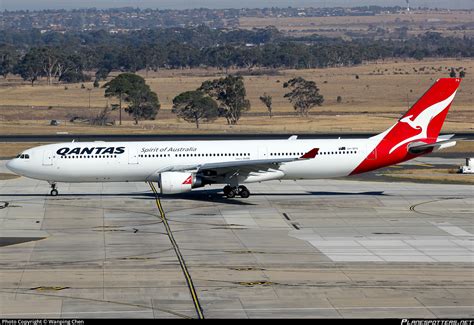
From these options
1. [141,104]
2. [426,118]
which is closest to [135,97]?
[141,104]

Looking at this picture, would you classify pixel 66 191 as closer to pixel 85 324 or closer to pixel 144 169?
pixel 144 169

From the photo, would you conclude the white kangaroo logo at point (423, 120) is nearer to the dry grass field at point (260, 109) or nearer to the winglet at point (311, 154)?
the winglet at point (311, 154)

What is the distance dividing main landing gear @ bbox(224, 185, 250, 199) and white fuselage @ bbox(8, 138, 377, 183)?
60cm

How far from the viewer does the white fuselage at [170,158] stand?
192 ft

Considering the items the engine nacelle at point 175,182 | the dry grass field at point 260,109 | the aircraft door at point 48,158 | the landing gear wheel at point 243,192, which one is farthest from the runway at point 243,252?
the dry grass field at point 260,109

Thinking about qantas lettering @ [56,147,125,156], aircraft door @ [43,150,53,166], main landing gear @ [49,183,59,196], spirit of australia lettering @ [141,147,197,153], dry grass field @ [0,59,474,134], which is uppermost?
spirit of australia lettering @ [141,147,197,153]

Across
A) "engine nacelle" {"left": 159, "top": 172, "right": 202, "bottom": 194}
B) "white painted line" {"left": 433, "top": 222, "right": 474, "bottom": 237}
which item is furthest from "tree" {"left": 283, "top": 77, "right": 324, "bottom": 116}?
"white painted line" {"left": 433, "top": 222, "right": 474, "bottom": 237}

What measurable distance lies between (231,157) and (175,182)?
15.5 feet

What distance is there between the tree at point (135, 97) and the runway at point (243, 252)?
256 feet

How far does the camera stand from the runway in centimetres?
3173

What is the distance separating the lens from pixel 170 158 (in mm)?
58688

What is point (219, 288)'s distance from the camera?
34.3 metres

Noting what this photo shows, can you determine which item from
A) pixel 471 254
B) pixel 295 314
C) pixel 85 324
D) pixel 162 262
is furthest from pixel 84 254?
pixel 85 324

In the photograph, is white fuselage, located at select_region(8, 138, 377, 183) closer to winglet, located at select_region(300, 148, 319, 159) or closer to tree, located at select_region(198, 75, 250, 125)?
winglet, located at select_region(300, 148, 319, 159)
